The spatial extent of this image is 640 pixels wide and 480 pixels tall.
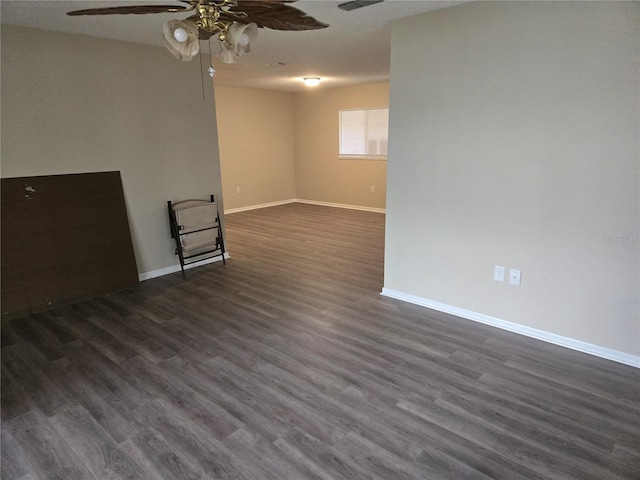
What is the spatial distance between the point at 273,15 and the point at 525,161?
1.86m

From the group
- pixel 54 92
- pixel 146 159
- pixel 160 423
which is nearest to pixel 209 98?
pixel 146 159

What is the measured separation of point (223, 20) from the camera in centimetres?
179

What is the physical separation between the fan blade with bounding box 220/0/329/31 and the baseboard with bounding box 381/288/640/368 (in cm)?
232

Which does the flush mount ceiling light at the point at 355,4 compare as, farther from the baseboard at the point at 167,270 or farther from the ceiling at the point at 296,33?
the baseboard at the point at 167,270

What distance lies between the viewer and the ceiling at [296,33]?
8.74 ft

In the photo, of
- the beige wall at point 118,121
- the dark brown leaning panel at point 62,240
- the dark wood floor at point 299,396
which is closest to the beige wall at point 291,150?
the beige wall at point 118,121

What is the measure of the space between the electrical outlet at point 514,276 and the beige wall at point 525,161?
0.12 ft

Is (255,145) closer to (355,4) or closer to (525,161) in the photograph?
(355,4)

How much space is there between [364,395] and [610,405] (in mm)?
1302

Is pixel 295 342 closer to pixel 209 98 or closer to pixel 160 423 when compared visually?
pixel 160 423

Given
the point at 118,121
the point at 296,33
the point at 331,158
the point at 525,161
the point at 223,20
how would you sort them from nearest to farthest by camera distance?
the point at 223,20
the point at 525,161
the point at 296,33
the point at 118,121
the point at 331,158

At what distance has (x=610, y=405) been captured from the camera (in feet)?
6.78

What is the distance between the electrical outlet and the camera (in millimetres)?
2781

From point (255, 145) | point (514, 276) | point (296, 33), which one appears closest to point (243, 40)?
point (296, 33)
